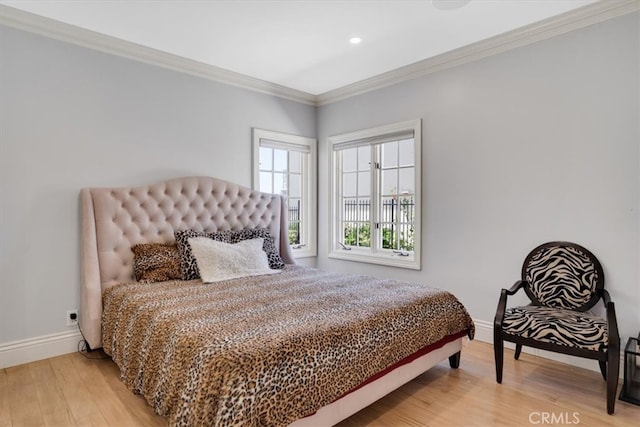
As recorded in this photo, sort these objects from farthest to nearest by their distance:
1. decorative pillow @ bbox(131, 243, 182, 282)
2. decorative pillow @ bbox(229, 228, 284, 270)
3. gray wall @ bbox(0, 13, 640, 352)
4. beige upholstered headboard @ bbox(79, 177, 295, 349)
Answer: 1. decorative pillow @ bbox(229, 228, 284, 270)
2. decorative pillow @ bbox(131, 243, 182, 282)
3. beige upholstered headboard @ bbox(79, 177, 295, 349)
4. gray wall @ bbox(0, 13, 640, 352)

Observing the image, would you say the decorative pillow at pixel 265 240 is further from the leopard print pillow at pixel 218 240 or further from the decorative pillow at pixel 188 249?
the decorative pillow at pixel 188 249

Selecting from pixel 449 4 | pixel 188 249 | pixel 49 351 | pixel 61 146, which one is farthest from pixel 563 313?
pixel 61 146

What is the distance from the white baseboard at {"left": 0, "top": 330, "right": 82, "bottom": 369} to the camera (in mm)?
2688

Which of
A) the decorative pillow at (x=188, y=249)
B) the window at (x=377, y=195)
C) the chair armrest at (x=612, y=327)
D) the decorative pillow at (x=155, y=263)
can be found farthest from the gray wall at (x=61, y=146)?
the chair armrest at (x=612, y=327)

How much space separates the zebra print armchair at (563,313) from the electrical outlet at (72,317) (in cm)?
327

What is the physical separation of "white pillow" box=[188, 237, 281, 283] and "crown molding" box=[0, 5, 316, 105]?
172 cm

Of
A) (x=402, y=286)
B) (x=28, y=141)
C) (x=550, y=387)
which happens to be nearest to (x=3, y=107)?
(x=28, y=141)

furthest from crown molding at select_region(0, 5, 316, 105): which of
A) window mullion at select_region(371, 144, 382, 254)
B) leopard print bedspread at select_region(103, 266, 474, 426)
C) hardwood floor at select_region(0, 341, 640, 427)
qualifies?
hardwood floor at select_region(0, 341, 640, 427)

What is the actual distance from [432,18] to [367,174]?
1895mm

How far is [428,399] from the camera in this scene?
227 centimetres

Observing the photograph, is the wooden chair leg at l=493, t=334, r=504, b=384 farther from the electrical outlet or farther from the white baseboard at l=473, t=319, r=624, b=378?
the electrical outlet

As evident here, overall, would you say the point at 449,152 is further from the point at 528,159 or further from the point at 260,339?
the point at 260,339

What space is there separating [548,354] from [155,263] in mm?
3301

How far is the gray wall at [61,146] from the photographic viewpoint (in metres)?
2.72
